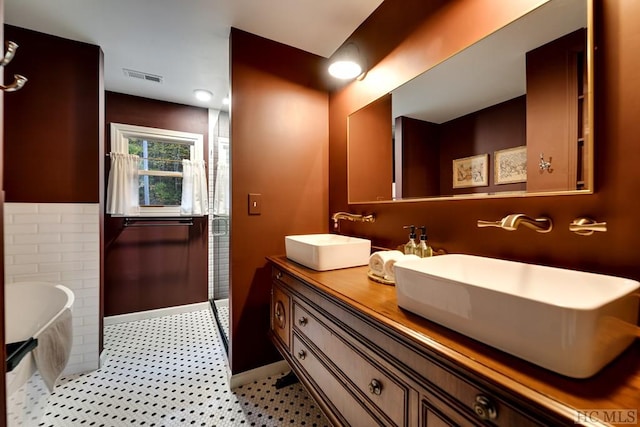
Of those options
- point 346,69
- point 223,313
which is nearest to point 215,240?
point 223,313

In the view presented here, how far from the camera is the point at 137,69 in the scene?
2240 mm

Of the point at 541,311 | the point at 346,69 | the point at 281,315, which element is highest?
the point at 346,69

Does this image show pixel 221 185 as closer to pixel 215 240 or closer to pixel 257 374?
pixel 215 240

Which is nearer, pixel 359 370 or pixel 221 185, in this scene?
pixel 359 370

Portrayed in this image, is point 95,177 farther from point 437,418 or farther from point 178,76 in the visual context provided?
point 437,418

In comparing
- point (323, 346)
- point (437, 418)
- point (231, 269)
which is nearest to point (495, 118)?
point (437, 418)

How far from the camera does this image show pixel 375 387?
82cm

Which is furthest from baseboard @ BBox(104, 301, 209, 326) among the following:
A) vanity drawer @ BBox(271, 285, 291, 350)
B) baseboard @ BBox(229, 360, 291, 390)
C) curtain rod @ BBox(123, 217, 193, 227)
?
vanity drawer @ BBox(271, 285, 291, 350)

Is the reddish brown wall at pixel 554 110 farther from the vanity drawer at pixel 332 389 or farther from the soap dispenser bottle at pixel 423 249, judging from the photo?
the vanity drawer at pixel 332 389

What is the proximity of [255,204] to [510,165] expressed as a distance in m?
1.44

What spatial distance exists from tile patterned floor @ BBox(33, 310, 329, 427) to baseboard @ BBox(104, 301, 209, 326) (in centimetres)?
40

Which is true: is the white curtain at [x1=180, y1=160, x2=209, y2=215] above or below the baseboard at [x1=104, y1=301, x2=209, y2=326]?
above

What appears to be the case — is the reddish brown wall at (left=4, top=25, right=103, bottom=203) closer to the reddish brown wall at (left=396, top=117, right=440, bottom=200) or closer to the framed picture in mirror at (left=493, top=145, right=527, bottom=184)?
the reddish brown wall at (left=396, top=117, right=440, bottom=200)

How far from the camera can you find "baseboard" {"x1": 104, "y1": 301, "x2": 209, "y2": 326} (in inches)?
104
